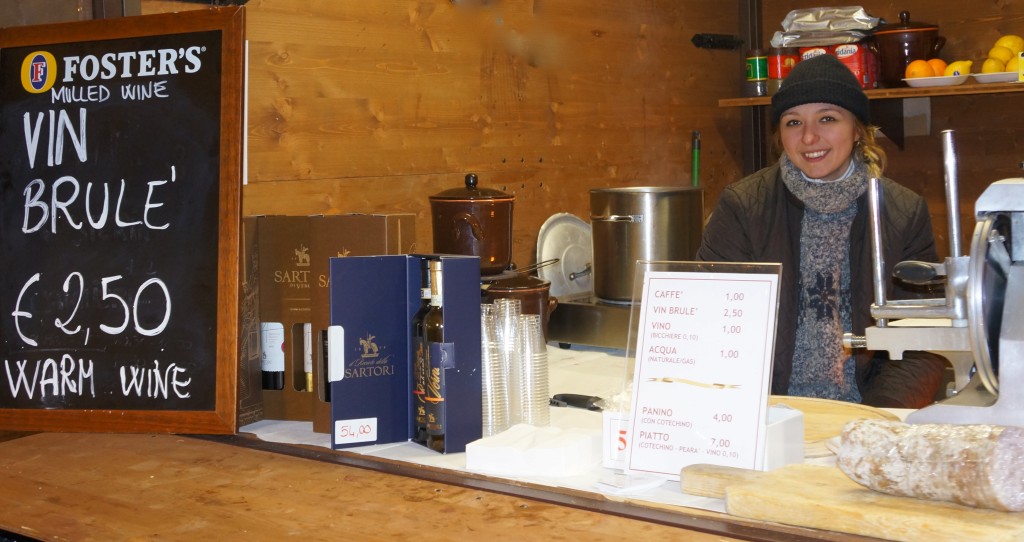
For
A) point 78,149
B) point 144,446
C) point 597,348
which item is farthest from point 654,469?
point 597,348

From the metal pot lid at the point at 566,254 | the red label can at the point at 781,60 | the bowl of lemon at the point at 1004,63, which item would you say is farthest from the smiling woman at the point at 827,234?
the red label can at the point at 781,60

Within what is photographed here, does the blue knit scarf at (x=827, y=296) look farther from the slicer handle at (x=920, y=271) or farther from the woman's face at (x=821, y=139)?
the slicer handle at (x=920, y=271)

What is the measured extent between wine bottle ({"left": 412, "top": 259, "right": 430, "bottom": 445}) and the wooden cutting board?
48 cm

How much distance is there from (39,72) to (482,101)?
1.62 m

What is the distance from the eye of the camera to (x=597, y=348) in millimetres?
2979

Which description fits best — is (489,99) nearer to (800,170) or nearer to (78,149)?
(800,170)

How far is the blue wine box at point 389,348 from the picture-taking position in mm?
1646

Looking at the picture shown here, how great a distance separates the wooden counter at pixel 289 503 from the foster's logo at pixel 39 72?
658mm

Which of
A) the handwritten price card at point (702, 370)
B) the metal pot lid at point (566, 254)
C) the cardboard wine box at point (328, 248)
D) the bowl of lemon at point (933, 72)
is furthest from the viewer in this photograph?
the bowl of lemon at point (933, 72)

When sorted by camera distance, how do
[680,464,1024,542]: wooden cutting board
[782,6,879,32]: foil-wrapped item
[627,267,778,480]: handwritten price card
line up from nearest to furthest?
[680,464,1024,542]: wooden cutting board < [627,267,778,480]: handwritten price card < [782,6,879,32]: foil-wrapped item

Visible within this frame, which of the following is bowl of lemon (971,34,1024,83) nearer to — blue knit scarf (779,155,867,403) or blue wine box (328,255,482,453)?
blue knit scarf (779,155,867,403)

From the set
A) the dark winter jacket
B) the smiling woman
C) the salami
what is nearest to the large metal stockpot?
the dark winter jacket

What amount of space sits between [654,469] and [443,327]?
41 cm

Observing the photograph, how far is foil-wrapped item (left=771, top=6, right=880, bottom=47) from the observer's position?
12.3 feet
